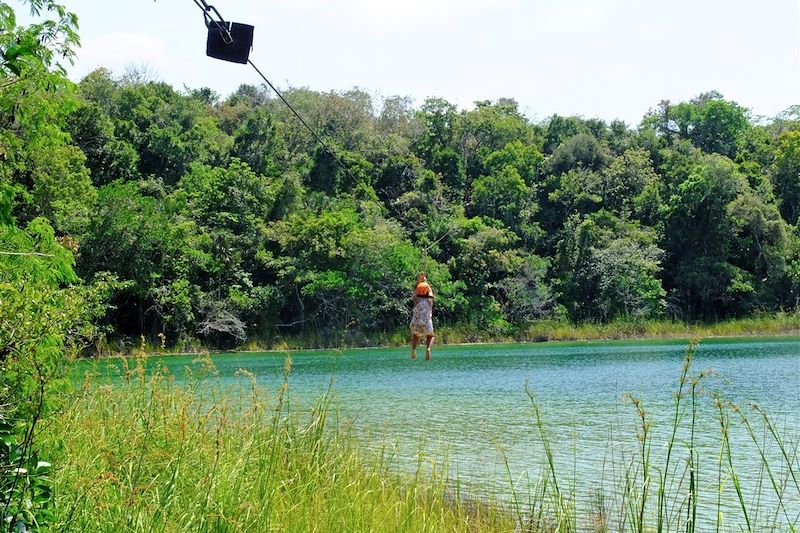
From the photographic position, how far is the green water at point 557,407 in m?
8.66

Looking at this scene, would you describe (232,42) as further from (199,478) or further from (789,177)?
(789,177)

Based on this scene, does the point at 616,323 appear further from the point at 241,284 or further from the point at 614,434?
the point at 614,434

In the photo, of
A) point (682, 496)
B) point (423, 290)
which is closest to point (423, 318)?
point (423, 290)

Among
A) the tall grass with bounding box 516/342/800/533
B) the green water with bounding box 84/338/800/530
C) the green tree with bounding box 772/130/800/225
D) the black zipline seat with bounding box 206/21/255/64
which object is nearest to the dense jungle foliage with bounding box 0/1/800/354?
the green tree with bounding box 772/130/800/225

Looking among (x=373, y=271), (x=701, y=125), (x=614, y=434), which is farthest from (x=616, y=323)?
(x=614, y=434)

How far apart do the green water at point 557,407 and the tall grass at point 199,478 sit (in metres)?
0.63

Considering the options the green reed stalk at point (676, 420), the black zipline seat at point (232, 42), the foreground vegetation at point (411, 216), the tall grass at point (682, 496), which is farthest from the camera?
the foreground vegetation at point (411, 216)

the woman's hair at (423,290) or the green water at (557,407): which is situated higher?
the woman's hair at (423,290)

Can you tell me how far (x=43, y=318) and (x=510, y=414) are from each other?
447 inches

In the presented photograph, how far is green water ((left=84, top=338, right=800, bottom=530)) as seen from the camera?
866 centimetres

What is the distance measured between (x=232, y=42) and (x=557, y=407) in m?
12.5

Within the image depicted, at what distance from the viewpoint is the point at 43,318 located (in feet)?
13.0

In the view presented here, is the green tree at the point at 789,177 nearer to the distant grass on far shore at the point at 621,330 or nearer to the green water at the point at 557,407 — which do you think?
the distant grass on far shore at the point at 621,330

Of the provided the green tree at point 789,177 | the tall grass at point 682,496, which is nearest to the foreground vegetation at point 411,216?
the green tree at point 789,177
